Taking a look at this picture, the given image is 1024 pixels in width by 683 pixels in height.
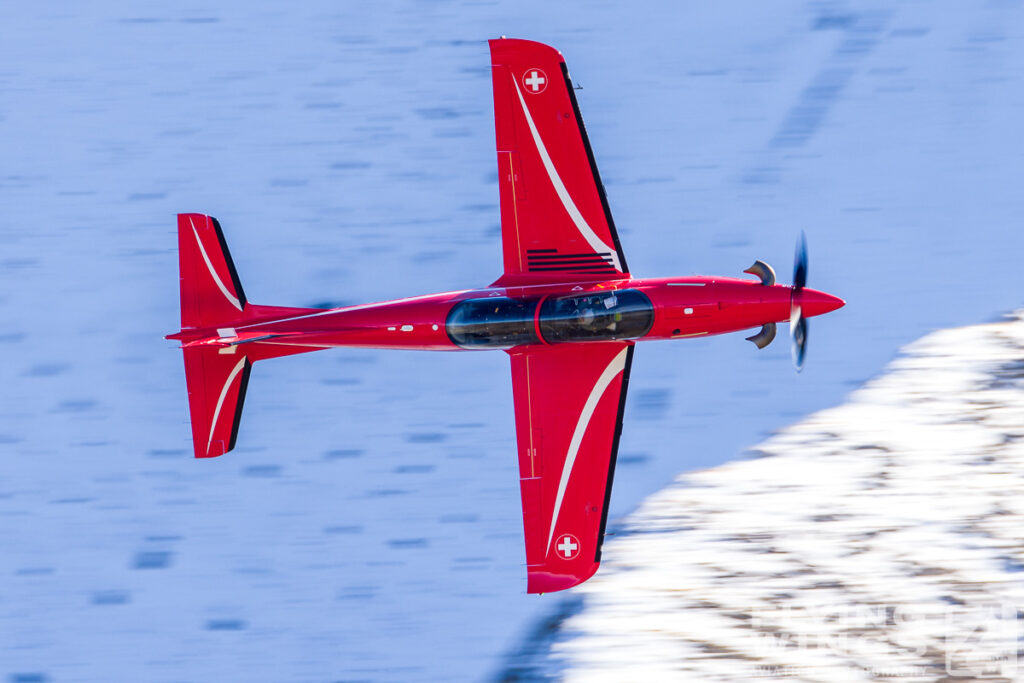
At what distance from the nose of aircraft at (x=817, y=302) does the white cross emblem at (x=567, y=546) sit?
3509 mm

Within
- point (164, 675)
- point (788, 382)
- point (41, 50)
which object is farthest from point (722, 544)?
point (41, 50)

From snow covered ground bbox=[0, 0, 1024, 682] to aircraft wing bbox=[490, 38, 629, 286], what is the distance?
139cm

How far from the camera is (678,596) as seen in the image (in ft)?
45.2

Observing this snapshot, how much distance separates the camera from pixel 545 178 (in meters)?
13.3

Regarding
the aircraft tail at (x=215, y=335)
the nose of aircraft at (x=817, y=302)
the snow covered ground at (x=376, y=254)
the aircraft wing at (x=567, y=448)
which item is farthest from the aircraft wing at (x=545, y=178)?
A: the aircraft tail at (x=215, y=335)

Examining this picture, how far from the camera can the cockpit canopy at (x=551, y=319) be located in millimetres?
12797

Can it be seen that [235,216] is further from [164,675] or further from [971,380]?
[971,380]

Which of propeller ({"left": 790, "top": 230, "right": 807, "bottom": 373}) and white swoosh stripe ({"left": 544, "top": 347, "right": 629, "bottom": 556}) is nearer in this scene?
propeller ({"left": 790, "top": 230, "right": 807, "bottom": 373})

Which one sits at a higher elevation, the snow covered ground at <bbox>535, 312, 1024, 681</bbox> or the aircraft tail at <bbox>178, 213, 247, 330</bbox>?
the aircraft tail at <bbox>178, 213, 247, 330</bbox>

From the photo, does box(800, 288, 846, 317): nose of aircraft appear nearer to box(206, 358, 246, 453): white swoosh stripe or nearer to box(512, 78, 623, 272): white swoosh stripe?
box(512, 78, 623, 272): white swoosh stripe

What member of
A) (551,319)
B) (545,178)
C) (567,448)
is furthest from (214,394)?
(545,178)

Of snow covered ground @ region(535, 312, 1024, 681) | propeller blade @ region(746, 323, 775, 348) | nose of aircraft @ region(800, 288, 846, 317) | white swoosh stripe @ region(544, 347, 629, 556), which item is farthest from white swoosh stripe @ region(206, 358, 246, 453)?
nose of aircraft @ region(800, 288, 846, 317)

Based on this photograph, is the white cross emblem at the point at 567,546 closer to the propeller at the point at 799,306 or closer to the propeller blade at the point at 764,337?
the propeller blade at the point at 764,337

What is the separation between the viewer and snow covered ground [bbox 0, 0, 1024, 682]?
561 inches
